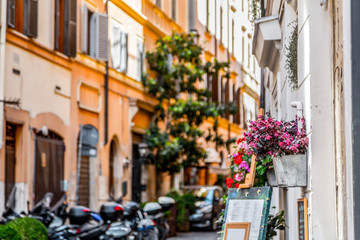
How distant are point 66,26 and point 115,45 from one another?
3.75m

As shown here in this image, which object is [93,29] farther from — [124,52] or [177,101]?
[177,101]

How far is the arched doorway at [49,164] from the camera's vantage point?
19.8 metres

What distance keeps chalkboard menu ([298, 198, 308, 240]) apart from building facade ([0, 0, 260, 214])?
8191mm

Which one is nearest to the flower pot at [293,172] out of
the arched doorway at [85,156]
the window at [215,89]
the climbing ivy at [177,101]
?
the arched doorway at [85,156]

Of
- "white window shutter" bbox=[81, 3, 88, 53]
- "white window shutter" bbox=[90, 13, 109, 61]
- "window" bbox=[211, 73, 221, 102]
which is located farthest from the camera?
"window" bbox=[211, 73, 221, 102]

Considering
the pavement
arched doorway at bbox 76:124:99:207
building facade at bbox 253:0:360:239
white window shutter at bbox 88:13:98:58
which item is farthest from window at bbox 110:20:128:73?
building facade at bbox 253:0:360:239

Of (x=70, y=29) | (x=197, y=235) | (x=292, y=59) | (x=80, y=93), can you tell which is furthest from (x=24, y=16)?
(x=292, y=59)

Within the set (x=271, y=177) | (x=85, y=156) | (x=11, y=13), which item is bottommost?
(x=271, y=177)

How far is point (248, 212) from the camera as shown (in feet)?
23.5

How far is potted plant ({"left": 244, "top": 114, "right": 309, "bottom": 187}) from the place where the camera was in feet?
23.2

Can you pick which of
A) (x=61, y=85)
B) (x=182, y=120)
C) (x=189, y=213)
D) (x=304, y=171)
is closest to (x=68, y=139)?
(x=61, y=85)

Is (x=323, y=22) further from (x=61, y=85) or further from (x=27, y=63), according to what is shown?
(x=61, y=85)

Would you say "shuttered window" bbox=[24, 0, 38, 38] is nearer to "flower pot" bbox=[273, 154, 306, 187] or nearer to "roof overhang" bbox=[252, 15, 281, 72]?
"roof overhang" bbox=[252, 15, 281, 72]

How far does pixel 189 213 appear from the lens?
85.5 ft
